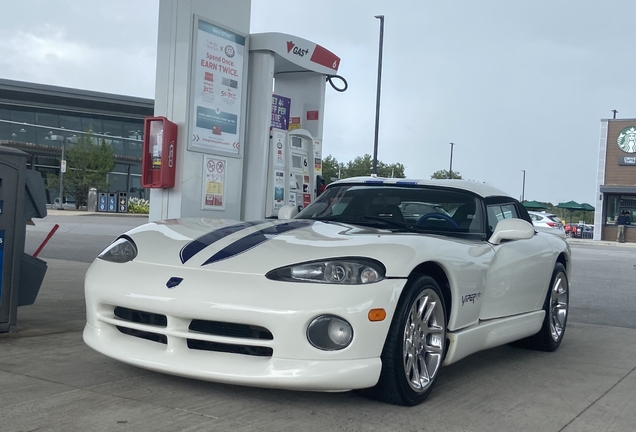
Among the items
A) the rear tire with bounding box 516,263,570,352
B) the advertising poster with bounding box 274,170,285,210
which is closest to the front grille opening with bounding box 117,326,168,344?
the rear tire with bounding box 516,263,570,352

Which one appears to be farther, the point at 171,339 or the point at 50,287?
the point at 50,287

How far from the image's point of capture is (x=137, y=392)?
3.71 metres

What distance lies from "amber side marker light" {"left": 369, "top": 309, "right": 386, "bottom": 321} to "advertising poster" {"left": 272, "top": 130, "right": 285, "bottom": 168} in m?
5.91

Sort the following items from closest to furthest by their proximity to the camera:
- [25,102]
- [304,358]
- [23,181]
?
1. [304,358]
2. [23,181]
3. [25,102]

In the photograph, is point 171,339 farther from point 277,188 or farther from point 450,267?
point 277,188

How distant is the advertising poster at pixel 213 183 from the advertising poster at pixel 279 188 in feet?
3.61

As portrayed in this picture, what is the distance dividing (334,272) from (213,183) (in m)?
4.79

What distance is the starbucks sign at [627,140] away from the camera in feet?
132

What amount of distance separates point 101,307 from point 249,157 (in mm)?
5075

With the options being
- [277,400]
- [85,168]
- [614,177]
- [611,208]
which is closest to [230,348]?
[277,400]

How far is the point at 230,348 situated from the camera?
3.57m

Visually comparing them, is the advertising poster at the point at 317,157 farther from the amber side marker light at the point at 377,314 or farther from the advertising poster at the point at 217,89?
the amber side marker light at the point at 377,314

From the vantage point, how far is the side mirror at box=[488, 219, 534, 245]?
471 centimetres

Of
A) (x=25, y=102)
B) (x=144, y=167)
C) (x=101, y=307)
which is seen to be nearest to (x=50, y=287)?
(x=144, y=167)
